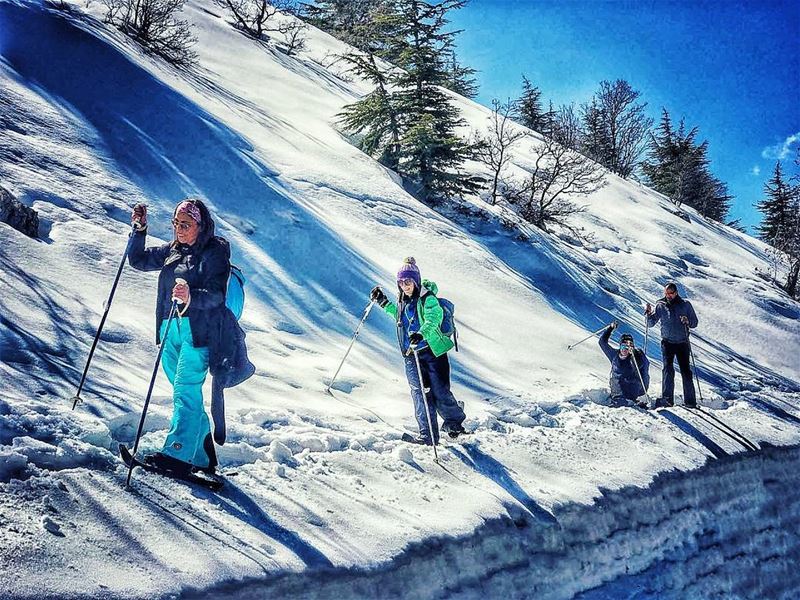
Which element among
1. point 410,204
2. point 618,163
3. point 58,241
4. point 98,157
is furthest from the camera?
point 618,163

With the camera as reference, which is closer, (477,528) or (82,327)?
(477,528)

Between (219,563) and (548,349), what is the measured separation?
766cm

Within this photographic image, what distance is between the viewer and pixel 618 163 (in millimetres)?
37031

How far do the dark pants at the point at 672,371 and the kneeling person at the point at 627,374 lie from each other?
1.10 feet

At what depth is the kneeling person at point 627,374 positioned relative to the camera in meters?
8.20

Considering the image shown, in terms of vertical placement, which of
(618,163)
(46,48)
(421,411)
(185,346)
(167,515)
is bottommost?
(167,515)

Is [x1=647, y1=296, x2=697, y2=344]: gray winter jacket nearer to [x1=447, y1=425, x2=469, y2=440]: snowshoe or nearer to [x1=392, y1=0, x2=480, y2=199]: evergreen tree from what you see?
[x1=447, y1=425, x2=469, y2=440]: snowshoe

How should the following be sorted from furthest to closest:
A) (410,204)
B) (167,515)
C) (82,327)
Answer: (410,204) < (82,327) < (167,515)

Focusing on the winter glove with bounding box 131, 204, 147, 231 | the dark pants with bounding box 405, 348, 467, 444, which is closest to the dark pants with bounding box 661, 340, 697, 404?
the dark pants with bounding box 405, 348, 467, 444

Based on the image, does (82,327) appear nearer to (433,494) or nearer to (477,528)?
(433,494)

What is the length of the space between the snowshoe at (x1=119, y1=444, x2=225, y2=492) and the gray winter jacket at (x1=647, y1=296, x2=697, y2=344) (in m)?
7.09

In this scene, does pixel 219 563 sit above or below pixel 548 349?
below

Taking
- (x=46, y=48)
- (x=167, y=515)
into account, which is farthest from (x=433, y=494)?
(x=46, y=48)

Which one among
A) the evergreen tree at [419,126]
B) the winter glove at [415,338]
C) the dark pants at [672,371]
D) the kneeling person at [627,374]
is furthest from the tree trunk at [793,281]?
the winter glove at [415,338]
